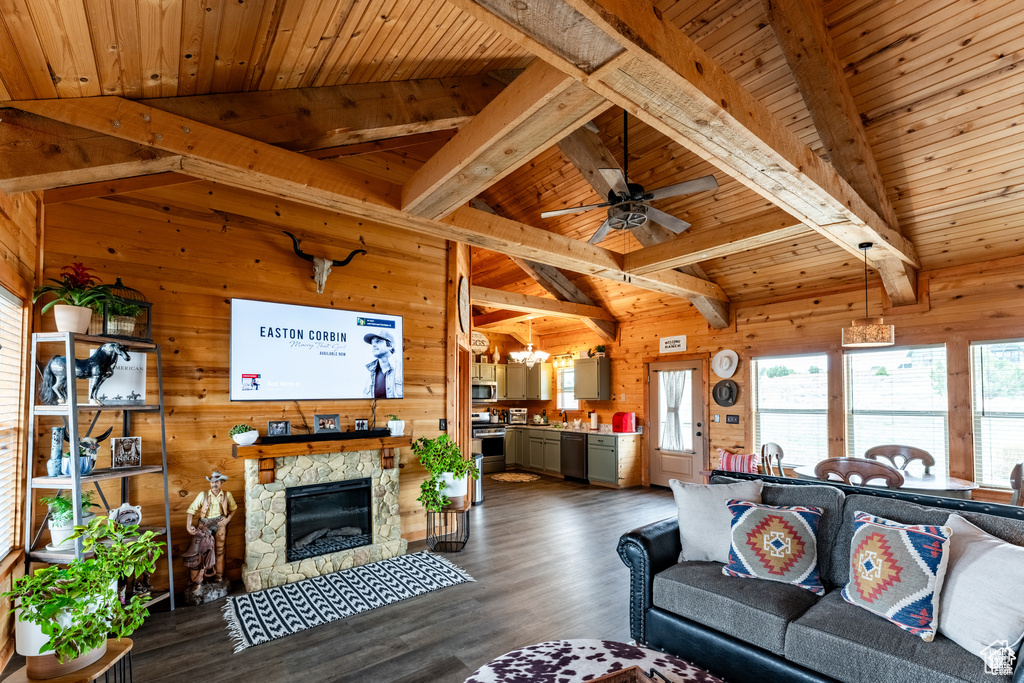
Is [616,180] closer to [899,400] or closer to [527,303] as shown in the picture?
[527,303]

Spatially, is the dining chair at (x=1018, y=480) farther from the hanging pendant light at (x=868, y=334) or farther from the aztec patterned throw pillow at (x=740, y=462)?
the aztec patterned throw pillow at (x=740, y=462)

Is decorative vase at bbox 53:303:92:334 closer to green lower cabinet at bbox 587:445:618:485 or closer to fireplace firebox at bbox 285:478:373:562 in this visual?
fireplace firebox at bbox 285:478:373:562

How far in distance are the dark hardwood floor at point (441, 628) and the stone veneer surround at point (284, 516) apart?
0.28m

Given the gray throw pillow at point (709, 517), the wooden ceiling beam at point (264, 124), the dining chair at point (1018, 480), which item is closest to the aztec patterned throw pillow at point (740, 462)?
the dining chair at point (1018, 480)

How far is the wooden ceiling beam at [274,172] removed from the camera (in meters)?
2.50

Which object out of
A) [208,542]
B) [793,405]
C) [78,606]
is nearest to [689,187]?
[78,606]

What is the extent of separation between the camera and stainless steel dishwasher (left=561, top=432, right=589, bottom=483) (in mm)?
8188

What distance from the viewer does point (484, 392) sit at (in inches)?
388

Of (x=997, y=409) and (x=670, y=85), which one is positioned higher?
(x=670, y=85)

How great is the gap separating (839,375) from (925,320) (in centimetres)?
99

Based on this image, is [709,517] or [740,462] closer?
[709,517]

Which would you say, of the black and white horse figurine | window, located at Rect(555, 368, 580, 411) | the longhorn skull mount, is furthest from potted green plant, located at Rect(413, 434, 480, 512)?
window, located at Rect(555, 368, 580, 411)

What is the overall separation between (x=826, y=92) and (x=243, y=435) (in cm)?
485

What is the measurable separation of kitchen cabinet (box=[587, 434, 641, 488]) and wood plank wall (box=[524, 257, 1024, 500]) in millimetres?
527
